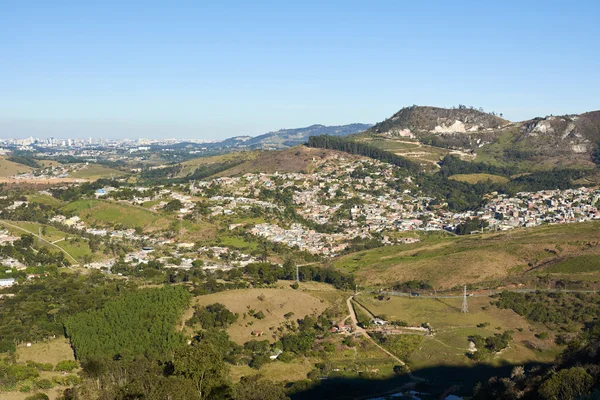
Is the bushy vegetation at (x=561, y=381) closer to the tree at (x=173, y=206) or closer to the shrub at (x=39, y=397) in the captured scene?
the shrub at (x=39, y=397)

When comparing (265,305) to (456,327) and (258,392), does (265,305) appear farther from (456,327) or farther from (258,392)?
(258,392)

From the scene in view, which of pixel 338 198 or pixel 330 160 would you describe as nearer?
pixel 338 198

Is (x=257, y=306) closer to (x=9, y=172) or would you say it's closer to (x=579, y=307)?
(x=579, y=307)

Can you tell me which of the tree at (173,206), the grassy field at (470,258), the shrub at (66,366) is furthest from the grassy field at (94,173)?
the shrub at (66,366)

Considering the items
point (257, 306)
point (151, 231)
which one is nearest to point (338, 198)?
point (151, 231)

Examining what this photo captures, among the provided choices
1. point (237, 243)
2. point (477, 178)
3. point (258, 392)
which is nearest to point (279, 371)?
point (258, 392)

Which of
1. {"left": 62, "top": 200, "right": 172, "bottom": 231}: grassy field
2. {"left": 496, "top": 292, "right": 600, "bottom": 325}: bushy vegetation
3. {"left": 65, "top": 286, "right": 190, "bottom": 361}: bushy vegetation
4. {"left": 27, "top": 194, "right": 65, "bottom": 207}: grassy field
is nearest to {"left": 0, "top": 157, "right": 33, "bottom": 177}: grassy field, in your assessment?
{"left": 27, "top": 194, "right": 65, "bottom": 207}: grassy field

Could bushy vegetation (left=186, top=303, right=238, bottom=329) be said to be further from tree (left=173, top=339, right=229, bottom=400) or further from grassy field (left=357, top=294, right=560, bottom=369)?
tree (left=173, top=339, right=229, bottom=400)
